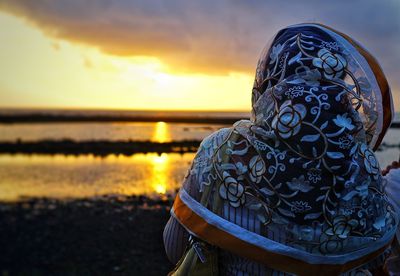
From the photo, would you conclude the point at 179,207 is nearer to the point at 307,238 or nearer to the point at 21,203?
the point at 307,238

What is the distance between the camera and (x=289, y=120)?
1.27 meters

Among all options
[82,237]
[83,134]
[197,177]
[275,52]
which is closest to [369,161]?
[275,52]

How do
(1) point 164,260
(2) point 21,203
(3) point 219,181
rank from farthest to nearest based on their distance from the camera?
(2) point 21,203 < (1) point 164,260 < (3) point 219,181

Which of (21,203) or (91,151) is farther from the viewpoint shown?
(91,151)

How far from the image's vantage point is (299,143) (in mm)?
1271

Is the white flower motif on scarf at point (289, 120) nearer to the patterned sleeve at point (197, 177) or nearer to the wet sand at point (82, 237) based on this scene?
the patterned sleeve at point (197, 177)

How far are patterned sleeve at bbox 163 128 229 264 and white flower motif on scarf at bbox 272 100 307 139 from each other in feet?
0.73

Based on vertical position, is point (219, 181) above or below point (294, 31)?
→ below

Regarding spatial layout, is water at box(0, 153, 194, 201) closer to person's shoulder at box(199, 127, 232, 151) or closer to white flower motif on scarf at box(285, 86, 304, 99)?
person's shoulder at box(199, 127, 232, 151)

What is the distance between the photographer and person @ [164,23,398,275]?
4.19 ft

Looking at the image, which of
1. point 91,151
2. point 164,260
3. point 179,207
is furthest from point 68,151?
point 179,207

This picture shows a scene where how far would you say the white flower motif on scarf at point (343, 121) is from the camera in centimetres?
128

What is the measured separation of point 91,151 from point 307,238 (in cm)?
2619

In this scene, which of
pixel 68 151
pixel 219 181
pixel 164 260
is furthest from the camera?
pixel 68 151
